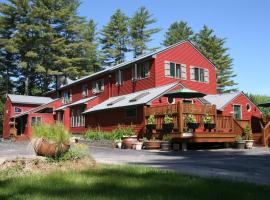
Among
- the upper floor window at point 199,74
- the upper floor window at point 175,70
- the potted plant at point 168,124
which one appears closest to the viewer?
the potted plant at point 168,124

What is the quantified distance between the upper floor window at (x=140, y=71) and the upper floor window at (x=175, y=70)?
173 cm

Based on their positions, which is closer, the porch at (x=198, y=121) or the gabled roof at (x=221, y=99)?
the porch at (x=198, y=121)

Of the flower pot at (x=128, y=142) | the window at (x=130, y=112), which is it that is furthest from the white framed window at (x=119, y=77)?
the flower pot at (x=128, y=142)

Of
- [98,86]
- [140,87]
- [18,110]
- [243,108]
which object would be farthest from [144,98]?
[18,110]

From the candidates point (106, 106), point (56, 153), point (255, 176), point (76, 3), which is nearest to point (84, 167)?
point (56, 153)

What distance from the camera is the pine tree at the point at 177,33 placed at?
221ft

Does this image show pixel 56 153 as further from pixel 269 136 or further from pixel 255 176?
pixel 269 136

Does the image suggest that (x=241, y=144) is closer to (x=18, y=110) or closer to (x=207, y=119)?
(x=207, y=119)

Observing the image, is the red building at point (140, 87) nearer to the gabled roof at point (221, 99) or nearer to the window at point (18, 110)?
the gabled roof at point (221, 99)

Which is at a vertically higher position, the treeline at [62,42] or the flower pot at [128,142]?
the treeline at [62,42]

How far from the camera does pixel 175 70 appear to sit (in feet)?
109

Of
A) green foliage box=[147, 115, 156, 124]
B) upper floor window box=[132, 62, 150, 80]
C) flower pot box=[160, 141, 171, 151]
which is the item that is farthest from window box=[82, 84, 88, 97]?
flower pot box=[160, 141, 171, 151]

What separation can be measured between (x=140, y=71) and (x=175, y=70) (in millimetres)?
3048

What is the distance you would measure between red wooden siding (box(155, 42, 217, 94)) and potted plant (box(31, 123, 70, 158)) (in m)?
21.1
